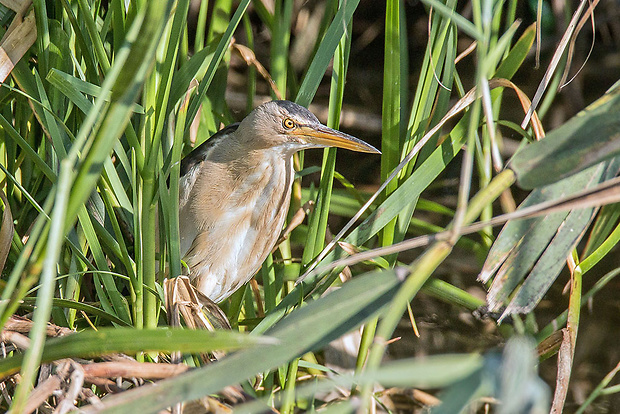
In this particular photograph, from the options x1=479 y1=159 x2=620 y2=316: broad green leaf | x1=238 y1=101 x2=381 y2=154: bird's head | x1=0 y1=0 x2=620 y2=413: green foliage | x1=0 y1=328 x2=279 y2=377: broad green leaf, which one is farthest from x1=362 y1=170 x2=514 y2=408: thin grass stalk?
x1=238 y1=101 x2=381 y2=154: bird's head

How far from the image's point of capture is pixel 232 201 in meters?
1.86

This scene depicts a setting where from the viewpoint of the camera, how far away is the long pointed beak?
Result: 5.38 feet

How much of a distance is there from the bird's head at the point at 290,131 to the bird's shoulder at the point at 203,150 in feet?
0.17

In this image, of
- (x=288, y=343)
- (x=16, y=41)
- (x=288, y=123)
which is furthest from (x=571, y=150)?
(x=16, y=41)

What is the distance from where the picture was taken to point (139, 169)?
124cm

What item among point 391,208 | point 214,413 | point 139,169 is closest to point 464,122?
point 391,208

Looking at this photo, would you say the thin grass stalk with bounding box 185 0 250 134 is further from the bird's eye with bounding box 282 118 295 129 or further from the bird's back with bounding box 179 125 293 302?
the bird's back with bounding box 179 125 293 302

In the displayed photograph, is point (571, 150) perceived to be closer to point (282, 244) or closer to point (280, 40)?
point (280, 40)

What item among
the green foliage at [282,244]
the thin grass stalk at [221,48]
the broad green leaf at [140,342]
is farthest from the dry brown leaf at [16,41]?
the broad green leaf at [140,342]

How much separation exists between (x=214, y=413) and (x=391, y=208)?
53cm

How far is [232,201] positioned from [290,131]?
10.4 inches

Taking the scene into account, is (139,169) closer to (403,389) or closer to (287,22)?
(287,22)

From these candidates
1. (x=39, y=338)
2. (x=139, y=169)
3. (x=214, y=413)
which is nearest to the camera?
(x=39, y=338)

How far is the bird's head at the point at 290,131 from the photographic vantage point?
165 centimetres
